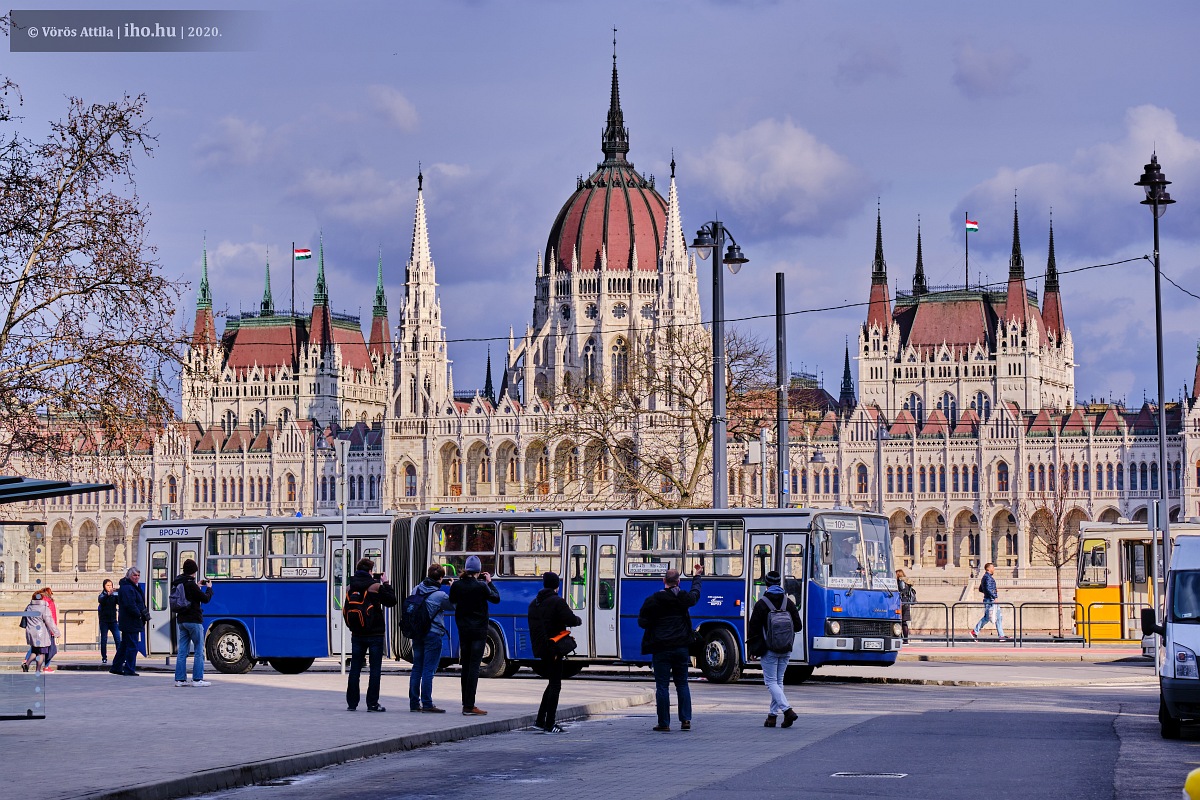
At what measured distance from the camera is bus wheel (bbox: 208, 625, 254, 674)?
101ft

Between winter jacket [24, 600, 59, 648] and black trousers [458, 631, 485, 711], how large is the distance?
337 inches

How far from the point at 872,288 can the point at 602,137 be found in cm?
2758

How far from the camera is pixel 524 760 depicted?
16547 mm

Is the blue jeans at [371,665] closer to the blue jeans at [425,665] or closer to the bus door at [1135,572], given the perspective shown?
the blue jeans at [425,665]

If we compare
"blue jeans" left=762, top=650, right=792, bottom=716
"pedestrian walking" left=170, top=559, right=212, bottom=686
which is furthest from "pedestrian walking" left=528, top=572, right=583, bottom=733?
"pedestrian walking" left=170, top=559, right=212, bottom=686

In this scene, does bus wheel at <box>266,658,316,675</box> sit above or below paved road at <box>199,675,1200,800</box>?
below

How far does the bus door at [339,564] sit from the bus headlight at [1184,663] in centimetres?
1531

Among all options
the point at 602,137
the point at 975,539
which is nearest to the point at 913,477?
the point at 975,539

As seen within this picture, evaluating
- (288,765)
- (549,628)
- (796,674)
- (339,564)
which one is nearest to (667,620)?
(549,628)

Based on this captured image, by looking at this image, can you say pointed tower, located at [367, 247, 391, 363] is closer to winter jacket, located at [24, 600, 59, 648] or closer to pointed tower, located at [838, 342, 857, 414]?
pointed tower, located at [838, 342, 857, 414]

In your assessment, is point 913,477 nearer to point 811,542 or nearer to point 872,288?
point 872,288

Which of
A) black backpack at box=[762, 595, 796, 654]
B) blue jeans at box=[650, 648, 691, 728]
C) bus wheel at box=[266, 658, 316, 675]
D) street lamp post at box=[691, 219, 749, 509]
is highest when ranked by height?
street lamp post at box=[691, 219, 749, 509]

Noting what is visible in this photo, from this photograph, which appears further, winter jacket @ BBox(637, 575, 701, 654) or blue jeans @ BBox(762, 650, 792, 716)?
blue jeans @ BBox(762, 650, 792, 716)

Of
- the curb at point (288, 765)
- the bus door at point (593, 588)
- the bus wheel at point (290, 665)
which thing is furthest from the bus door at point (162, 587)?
the curb at point (288, 765)
